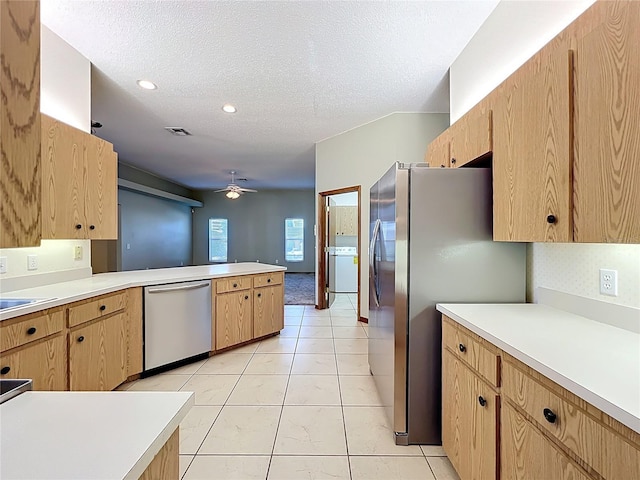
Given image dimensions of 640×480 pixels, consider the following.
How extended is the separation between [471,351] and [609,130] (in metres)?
0.99

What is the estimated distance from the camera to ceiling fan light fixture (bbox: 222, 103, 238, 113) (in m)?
3.58

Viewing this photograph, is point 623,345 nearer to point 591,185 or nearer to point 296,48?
point 591,185

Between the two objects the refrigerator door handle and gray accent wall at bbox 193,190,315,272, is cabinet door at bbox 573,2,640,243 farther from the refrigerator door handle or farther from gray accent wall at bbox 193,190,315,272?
gray accent wall at bbox 193,190,315,272

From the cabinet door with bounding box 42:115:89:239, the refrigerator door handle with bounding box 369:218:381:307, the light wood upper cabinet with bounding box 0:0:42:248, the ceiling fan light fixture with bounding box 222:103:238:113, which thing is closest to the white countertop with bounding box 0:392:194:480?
the light wood upper cabinet with bounding box 0:0:42:248

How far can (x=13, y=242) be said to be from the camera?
46 cm

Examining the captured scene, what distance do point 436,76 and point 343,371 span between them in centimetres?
293

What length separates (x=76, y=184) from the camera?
231cm

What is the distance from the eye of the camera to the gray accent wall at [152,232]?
6.46m

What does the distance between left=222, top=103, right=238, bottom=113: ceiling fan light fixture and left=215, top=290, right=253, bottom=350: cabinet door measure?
2.18m

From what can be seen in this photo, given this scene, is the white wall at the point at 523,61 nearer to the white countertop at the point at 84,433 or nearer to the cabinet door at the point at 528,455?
the cabinet door at the point at 528,455

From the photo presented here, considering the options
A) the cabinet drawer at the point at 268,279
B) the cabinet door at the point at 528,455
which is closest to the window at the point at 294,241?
the cabinet drawer at the point at 268,279

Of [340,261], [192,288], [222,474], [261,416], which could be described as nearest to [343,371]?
[261,416]

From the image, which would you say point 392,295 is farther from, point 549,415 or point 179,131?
point 179,131

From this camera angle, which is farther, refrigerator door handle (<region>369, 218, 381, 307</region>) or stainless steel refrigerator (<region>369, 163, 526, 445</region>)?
refrigerator door handle (<region>369, 218, 381, 307</region>)
